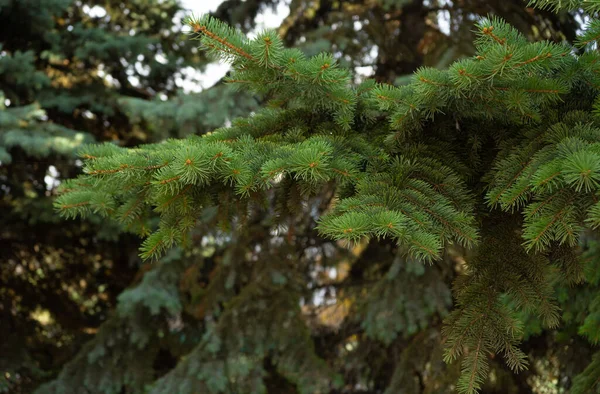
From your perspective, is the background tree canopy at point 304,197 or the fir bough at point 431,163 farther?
the background tree canopy at point 304,197

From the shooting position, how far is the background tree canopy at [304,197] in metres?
1.86

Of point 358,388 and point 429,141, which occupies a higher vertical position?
point 429,141

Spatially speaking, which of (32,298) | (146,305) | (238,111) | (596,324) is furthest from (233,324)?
(596,324)

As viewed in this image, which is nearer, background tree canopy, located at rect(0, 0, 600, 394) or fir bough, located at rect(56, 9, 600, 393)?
fir bough, located at rect(56, 9, 600, 393)

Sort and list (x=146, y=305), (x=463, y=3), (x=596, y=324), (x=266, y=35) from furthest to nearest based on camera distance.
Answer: (x=146, y=305) < (x=463, y=3) < (x=596, y=324) < (x=266, y=35)

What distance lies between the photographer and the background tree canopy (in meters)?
1.86

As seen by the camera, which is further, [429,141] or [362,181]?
[429,141]

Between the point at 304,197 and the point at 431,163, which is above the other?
the point at 431,163

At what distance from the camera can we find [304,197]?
2.65 m

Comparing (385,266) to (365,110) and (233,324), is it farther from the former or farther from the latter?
(365,110)

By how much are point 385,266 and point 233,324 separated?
6.65ft

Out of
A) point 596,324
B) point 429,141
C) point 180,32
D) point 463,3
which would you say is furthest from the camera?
point 180,32

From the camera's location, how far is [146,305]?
5.62m

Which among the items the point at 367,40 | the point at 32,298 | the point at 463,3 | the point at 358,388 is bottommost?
the point at 358,388
